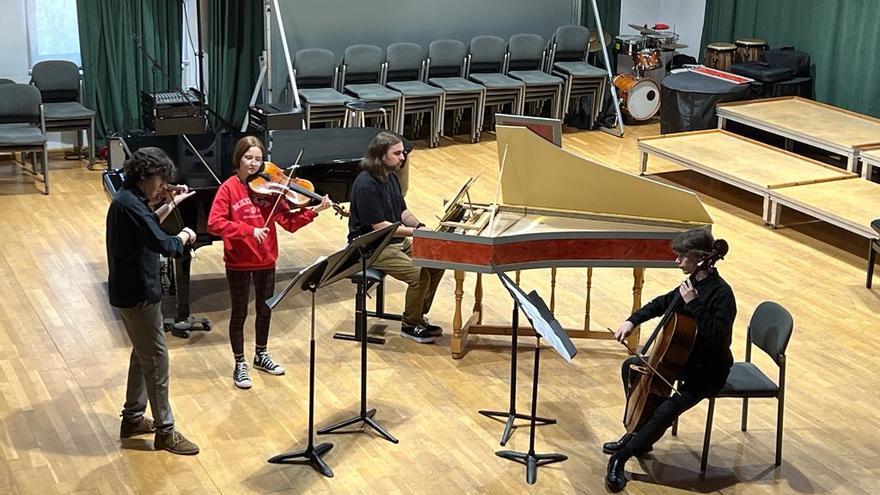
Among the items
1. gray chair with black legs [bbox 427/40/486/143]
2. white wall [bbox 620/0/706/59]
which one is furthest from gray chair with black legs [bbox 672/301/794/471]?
white wall [bbox 620/0/706/59]

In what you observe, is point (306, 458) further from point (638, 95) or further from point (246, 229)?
point (638, 95)

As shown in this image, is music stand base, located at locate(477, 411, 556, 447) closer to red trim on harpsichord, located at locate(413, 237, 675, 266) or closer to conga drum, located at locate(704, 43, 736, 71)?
red trim on harpsichord, located at locate(413, 237, 675, 266)

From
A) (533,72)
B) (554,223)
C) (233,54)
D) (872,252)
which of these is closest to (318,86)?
(233,54)

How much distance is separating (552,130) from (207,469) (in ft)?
8.86

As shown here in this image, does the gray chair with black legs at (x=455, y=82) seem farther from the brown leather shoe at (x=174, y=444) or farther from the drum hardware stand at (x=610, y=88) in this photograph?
the brown leather shoe at (x=174, y=444)

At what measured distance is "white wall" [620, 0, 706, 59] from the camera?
1255 centimetres

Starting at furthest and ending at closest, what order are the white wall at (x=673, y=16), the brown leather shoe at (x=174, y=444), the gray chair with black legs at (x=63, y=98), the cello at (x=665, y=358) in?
the white wall at (x=673, y=16)
the gray chair with black legs at (x=63, y=98)
the brown leather shoe at (x=174, y=444)
the cello at (x=665, y=358)

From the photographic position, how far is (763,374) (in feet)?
17.6

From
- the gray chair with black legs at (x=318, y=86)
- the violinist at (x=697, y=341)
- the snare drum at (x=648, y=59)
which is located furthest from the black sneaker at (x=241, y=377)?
the snare drum at (x=648, y=59)

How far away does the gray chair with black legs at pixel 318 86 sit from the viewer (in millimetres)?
10156

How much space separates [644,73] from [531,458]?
7.06 meters

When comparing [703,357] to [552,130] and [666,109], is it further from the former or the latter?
[666,109]

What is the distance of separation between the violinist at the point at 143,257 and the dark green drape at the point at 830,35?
25.2 feet

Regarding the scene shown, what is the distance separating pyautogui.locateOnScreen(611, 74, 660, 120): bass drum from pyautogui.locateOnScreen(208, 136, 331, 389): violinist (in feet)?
19.7
